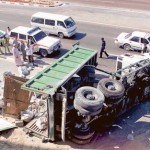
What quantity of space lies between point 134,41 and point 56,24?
19.1 ft

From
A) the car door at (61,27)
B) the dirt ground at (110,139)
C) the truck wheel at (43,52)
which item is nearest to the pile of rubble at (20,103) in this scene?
the dirt ground at (110,139)

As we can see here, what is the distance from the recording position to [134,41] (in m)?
22.5

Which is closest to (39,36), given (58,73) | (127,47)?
(127,47)

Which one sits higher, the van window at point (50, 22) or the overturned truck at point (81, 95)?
the van window at point (50, 22)

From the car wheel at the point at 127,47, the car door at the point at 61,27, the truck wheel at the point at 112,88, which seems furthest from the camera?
the car door at the point at 61,27

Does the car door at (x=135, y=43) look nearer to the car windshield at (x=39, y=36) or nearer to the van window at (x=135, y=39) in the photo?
the van window at (x=135, y=39)

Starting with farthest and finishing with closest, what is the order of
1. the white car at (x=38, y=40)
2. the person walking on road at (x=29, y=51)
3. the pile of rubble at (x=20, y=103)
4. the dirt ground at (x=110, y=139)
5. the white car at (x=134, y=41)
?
the white car at (x=134, y=41)
the white car at (x=38, y=40)
the person walking on road at (x=29, y=51)
the pile of rubble at (x=20, y=103)
the dirt ground at (x=110, y=139)

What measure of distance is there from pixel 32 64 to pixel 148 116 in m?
8.04

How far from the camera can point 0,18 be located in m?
29.5

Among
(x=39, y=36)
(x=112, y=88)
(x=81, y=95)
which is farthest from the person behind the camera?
(x=39, y=36)

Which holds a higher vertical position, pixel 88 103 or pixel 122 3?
pixel 122 3

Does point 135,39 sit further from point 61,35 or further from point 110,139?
point 110,139

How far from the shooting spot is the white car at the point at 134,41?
22303 millimetres

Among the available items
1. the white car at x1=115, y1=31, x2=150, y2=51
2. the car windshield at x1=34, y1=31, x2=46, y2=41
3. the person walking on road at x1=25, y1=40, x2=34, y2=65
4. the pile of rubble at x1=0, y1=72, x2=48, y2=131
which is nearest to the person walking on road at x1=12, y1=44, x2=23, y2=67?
the person walking on road at x1=25, y1=40, x2=34, y2=65
